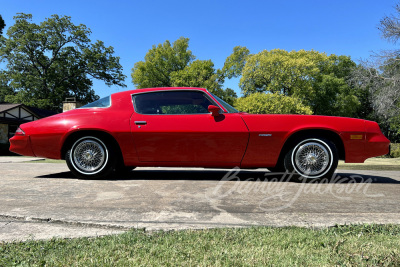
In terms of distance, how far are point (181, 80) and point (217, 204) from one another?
34402 mm

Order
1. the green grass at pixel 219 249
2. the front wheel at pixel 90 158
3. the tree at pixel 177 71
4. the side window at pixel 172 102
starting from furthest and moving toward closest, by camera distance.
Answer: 1. the tree at pixel 177 71
2. the side window at pixel 172 102
3. the front wheel at pixel 90 158
4. the green grass at pixel 219 249

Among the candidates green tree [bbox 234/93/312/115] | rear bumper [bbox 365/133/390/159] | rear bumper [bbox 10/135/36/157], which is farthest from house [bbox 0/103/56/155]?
rear bumper [bbox 365/133/390/159]

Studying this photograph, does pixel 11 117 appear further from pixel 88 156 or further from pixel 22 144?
pixel 88 156

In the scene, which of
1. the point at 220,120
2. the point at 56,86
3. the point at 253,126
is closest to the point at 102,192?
the point at 220,120

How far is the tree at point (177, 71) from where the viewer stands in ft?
119

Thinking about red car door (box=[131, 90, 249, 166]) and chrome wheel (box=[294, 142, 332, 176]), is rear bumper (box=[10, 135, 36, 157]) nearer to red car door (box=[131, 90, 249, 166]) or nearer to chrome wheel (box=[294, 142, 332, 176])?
red car door (box=[131, 90, 249, 166])

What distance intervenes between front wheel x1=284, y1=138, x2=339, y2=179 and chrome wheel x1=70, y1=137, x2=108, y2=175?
2725 mm

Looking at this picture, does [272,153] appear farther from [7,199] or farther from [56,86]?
[56,86]

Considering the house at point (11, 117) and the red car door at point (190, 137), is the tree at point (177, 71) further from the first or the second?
the red car door at point (190, 137)

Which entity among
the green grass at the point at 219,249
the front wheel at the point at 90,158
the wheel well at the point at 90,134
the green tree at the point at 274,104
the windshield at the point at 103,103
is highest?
the green tree at the point at 274,104

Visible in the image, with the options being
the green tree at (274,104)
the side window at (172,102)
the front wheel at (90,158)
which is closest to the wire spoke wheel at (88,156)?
the front wheel at (90,158)

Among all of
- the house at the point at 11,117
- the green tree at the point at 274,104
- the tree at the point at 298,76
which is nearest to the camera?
the house at the point at 11,117

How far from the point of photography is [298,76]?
33844 millimetres

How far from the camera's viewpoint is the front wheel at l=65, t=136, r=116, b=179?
4.11 meters
